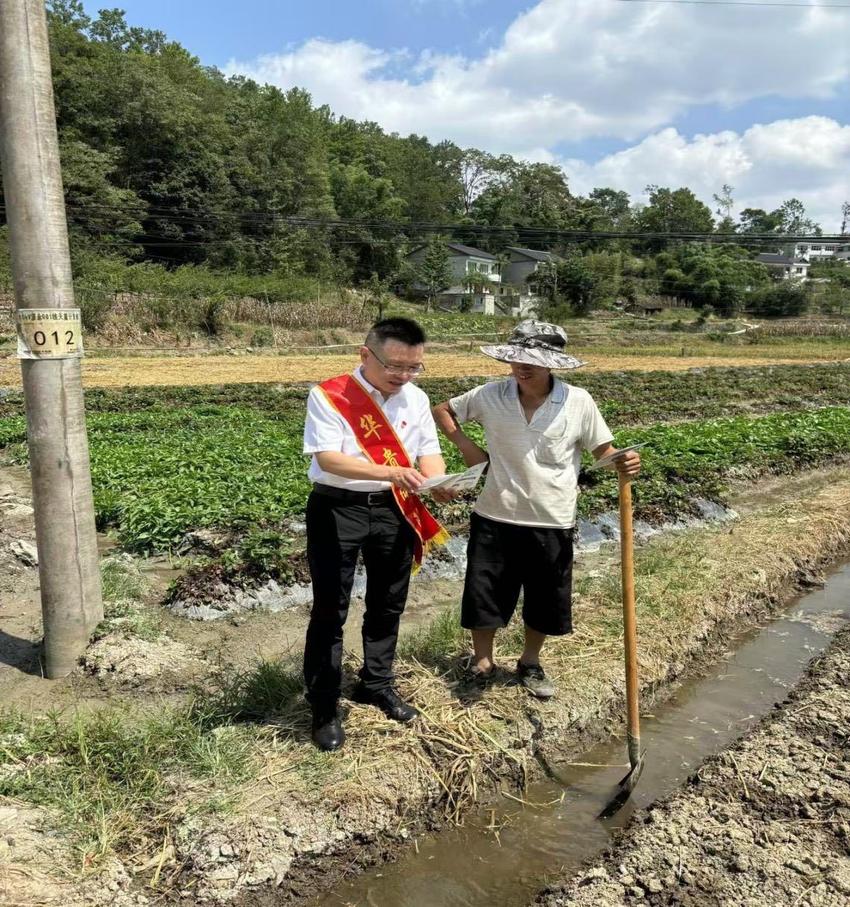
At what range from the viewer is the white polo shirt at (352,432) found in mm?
2949

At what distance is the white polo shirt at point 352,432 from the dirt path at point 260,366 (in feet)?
56.5

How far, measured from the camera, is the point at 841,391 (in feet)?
64.5

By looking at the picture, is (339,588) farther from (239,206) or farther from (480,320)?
(239,206)

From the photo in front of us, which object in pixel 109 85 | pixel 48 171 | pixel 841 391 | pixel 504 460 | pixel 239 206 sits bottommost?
pixel 841 391

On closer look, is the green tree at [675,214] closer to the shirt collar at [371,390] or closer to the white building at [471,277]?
the white building at [471,277]

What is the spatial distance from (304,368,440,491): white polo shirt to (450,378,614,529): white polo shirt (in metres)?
0.35

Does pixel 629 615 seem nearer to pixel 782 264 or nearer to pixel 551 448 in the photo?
pixel 551 448

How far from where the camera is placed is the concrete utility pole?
3.48 metres

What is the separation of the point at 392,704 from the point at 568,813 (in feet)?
3.18

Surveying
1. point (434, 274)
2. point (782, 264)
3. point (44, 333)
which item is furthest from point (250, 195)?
point (782, 264)

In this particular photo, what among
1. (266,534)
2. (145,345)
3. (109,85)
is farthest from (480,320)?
(266,534)

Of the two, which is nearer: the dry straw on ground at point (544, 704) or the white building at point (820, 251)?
the dry straw on ground at point (544, 704)

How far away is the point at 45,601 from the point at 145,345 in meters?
29.1

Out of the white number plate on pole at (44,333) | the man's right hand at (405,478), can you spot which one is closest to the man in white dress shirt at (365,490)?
the man's right hand at (405,478)
